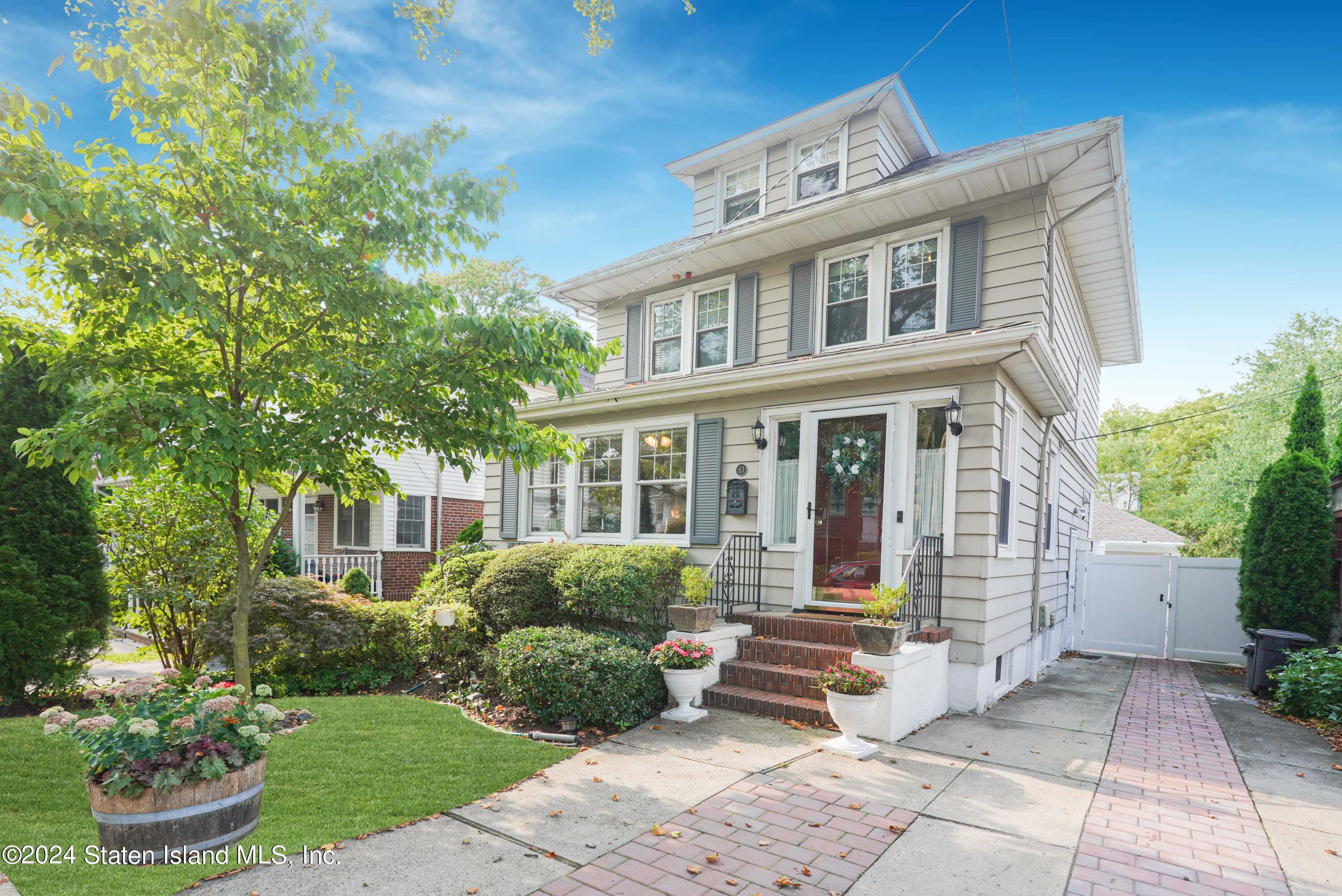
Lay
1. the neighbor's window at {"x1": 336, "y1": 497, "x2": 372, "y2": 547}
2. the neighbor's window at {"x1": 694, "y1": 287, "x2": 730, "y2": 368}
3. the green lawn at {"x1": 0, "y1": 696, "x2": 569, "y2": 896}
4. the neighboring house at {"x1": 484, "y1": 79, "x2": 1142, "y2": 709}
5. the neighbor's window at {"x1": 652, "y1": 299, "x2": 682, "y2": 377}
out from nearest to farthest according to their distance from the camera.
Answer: the green lawn at {"x1": 0, "y1": 696, "x2": 569, "y2": 896}, the neighboring house at {"x1": 484, "y1": 79, "x2": 1142, "y2": 709}, the neighbor's window at {"x1": 694, "y1": 287, "x2": 730, "y2": 368}, the neighbor's window at {"x1": 652, "y1": 299, "x2": 682, "y2": 377}, the neighbor's window at {"x1": 336, "y1": 497, "x2": 372, "y2": 547}

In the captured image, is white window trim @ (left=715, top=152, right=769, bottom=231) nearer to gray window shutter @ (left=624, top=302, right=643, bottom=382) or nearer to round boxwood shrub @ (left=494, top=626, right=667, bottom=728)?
gray window shutter @ (left=624, top=302, right=643, bottom=382)

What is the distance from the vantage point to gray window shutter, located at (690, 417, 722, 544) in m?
8.34

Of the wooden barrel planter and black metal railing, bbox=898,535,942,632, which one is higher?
black metal railing, bbox=898,535,942,632

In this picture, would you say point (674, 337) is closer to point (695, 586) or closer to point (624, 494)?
point (624, 494)

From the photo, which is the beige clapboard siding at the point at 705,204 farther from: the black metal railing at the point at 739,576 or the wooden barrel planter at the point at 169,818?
the wooden barrel planter at the point at 169,818

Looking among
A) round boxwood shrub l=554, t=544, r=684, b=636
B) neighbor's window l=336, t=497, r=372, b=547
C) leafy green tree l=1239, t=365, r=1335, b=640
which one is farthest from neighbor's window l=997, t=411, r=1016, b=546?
neighbor's window l=336, t=497, r=372, b=547

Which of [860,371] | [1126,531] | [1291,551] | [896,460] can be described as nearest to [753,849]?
[896,460]

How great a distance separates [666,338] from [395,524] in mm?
8629

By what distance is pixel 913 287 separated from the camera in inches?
304

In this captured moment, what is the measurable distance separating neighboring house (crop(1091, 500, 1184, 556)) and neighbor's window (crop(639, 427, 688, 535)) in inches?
612

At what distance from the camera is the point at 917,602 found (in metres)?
6.38

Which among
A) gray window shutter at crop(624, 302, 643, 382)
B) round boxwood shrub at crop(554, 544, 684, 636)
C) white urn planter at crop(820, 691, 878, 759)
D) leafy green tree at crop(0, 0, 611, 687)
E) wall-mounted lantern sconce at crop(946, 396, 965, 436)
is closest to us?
leafy green tree at crop(0, 0, 611, 687)

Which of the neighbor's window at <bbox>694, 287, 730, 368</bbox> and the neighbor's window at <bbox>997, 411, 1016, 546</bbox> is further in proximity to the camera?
the neighbor's window at <bbox>694, 287, 730, 368</bbox>

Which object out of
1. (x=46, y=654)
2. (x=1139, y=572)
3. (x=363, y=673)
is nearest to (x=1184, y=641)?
(x=1139, y=572)
